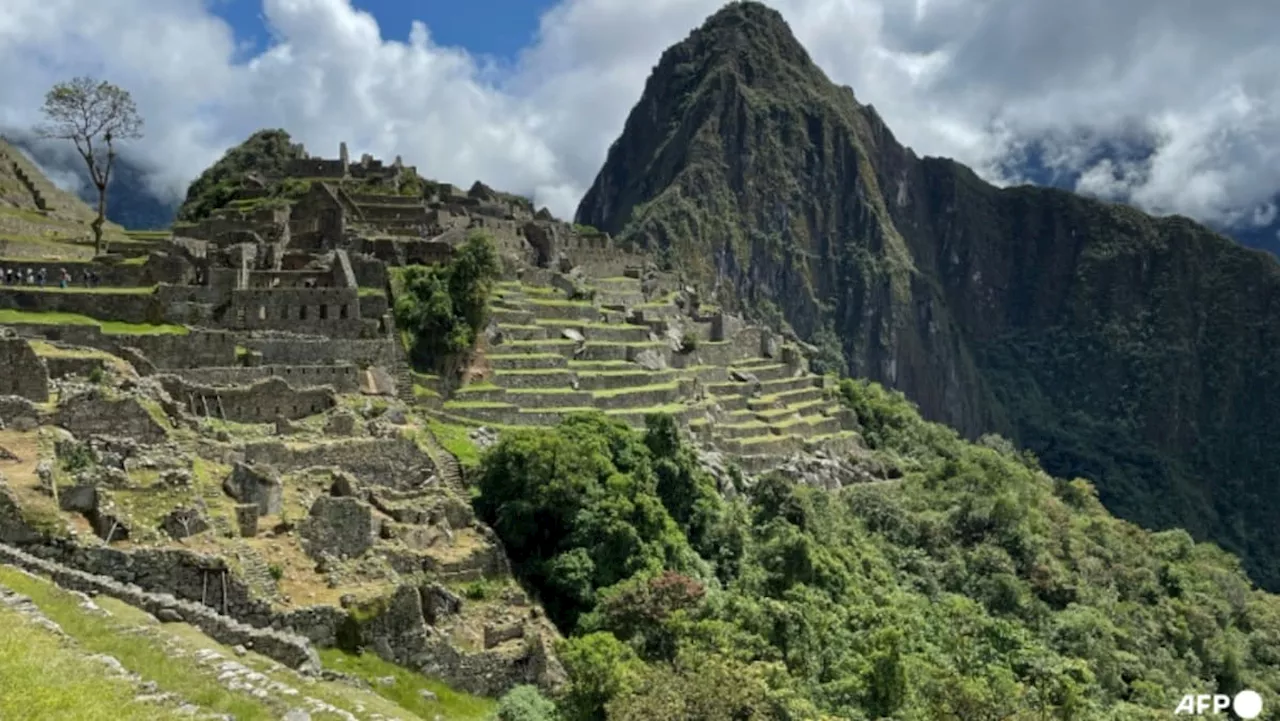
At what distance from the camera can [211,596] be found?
15.3 meters

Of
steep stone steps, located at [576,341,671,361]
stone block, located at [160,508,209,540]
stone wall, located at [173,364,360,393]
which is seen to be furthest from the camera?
steep stone steps, located at [576,341,671,361]

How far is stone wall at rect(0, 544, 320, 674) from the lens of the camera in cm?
1327

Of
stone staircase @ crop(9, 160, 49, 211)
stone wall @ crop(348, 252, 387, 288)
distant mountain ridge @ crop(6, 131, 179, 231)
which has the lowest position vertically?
stone wall @ crop(348, 252, 387, 288)

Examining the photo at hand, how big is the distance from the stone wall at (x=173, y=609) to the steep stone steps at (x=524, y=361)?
23.4 metres

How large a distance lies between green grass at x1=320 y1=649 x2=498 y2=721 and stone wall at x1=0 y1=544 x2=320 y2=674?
2.37m

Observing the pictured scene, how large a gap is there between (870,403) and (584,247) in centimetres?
2352

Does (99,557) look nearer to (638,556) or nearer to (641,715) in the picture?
(641,715)

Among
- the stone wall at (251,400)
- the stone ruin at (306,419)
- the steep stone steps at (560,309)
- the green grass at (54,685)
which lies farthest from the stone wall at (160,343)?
the green grass at (54,685)

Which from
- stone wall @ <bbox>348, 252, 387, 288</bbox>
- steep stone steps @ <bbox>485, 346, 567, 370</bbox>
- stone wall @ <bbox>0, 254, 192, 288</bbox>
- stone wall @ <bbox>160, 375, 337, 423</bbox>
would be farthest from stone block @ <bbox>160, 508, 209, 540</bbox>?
steep stone steps @ <bbox>485, 346, 567, 370</bbox>

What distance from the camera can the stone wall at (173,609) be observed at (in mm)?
13266

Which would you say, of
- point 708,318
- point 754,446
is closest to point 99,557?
point 754,446

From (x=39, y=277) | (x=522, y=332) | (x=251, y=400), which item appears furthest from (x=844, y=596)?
(x=39, y=277)

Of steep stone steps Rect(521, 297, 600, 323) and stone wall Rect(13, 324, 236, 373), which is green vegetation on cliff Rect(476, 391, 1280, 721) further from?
steep stone steps Rect(521, 297, 600, 323)

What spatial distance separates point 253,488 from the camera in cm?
1969
